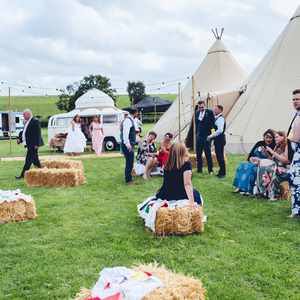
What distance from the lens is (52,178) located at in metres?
9.84

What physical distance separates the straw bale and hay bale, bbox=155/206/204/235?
2.09 meters

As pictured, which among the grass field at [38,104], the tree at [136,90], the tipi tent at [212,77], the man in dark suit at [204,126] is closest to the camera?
the man in dark suit at [204,126]

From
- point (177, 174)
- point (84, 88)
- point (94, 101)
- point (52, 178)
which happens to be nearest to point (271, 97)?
point (52, 178)

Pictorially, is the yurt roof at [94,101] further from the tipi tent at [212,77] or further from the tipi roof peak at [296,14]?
the tipi roof peak at [296,14]

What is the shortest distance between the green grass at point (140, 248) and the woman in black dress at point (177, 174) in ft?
1.84

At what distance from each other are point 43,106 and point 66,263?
6514 cm

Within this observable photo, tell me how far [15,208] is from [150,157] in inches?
188

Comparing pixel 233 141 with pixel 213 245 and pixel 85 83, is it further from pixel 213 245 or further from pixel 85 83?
pixel 85 83

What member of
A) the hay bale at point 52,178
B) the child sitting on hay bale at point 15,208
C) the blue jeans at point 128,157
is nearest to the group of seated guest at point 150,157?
the blue jeans at point 128,157

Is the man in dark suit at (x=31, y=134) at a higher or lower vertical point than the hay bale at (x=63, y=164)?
higher

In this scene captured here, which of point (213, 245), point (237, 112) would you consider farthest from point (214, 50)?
point (213, 245)

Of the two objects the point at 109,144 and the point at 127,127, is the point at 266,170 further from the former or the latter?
the point at 109,144

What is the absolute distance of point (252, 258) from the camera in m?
4.75

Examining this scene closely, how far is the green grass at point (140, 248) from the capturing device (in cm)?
406
